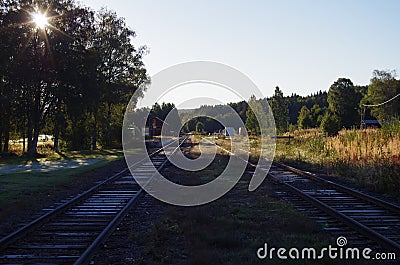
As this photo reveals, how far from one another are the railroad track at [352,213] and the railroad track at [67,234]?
4354mm

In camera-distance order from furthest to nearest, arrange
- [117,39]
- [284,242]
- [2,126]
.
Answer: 1. [117,39]
2. [2,126]
3. [284,242]

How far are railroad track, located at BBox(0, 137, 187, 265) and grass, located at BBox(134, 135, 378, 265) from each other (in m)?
0.88

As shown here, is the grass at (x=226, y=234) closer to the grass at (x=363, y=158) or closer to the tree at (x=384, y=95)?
the grass at (x=363, y=158)

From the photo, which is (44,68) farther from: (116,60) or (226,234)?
(226,234)

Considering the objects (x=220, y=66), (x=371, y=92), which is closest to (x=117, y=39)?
(x=220, y=66)

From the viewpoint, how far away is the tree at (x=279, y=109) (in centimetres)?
5446

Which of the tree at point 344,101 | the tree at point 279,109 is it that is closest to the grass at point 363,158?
the tree at point 279,109

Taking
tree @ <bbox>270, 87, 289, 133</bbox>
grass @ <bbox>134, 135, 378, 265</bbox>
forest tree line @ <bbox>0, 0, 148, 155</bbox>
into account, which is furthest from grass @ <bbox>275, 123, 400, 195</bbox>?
tree @ <bbox>270, 87, 289, 133</bbox>

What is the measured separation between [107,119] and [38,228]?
41961 mm

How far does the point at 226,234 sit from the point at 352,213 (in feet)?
12.6

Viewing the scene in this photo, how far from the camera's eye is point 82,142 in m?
49.7

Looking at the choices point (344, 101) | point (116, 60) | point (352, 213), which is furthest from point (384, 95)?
point (352, 213)

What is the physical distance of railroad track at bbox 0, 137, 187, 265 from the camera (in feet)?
22.3

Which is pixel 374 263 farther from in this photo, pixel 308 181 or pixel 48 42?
pixel 48 42
